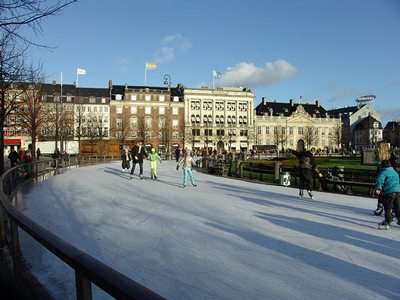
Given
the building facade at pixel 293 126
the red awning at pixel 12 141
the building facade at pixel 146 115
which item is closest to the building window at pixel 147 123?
the building facade at pixel 146 115

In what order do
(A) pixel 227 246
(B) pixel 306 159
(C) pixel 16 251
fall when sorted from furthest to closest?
(B) pixel 306 159 < (A) pixel 227 246 < (C) pixel 16 251

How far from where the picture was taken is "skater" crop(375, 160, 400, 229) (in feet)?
21.5

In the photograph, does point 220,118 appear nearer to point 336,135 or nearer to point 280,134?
point 280,134

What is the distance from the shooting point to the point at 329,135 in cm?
7581

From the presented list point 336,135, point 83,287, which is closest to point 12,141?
point 83,287

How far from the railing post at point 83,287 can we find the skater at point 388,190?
6.54 metres

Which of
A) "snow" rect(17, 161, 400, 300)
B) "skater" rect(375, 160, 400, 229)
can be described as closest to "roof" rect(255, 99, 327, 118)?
"snow" rect(17, 161, 400, 300)

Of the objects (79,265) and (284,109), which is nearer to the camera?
(79,265)

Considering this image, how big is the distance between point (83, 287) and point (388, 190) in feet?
22.1

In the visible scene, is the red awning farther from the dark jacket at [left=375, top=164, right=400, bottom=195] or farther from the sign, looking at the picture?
the sign

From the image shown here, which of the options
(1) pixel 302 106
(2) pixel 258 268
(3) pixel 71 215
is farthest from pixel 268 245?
(1) pixel 302 106

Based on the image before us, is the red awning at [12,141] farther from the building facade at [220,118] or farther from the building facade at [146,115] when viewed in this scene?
the building facade at [220,118]

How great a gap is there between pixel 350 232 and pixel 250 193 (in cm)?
563

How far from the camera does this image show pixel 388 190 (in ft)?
21.8
